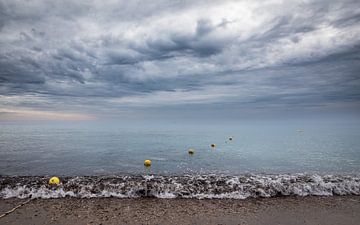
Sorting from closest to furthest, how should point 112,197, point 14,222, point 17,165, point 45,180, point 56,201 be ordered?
point 14,222, point 56,201, point 112,197, point 45,180, point 17,165

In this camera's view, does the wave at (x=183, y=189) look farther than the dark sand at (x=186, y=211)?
Yes

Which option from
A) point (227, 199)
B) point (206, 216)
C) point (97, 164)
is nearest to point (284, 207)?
point (227, 199)

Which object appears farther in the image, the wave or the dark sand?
the wave

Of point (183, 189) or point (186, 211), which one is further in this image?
point (183, 189)

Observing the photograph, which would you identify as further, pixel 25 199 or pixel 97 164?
pixel 97 164

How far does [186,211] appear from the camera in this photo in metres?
8.17

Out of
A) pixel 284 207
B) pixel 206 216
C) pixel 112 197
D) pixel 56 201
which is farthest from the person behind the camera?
pixel 112 197

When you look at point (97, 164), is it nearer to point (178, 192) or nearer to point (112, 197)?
point (112, 197)

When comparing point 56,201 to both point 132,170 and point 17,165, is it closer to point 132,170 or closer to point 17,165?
point 132,170

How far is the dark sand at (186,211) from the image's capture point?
24.1 feet

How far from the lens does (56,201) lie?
934 cm

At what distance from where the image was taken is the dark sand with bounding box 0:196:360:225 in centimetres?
734

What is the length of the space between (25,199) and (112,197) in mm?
4069

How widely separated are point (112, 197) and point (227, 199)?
19.0ft
